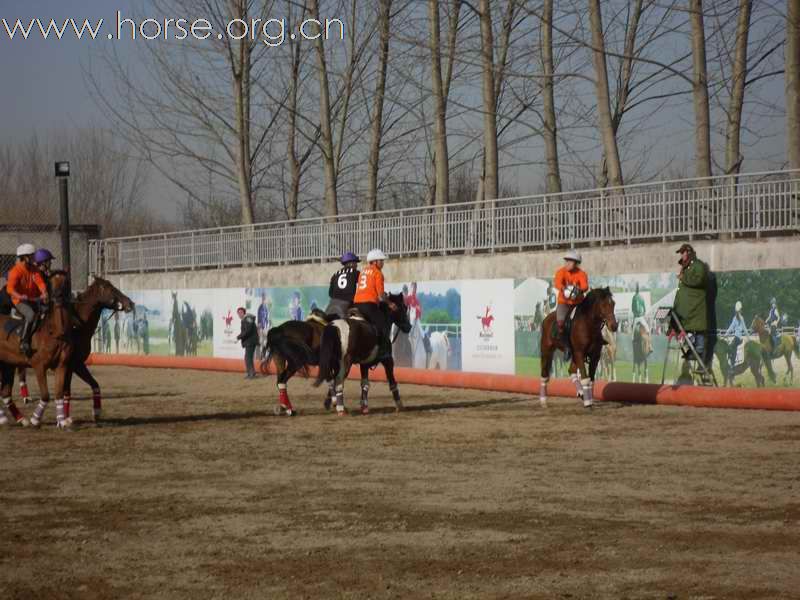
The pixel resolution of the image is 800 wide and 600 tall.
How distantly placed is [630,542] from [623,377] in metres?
17.4

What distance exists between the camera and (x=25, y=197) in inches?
2990

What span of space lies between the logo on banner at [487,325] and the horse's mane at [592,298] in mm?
7630

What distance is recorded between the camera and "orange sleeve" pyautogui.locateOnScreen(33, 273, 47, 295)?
20.0 m

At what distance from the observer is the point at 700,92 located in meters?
30.6

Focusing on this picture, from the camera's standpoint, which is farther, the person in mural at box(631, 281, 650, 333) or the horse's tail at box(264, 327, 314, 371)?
the person in mural at box(631, 281, 650, 333)

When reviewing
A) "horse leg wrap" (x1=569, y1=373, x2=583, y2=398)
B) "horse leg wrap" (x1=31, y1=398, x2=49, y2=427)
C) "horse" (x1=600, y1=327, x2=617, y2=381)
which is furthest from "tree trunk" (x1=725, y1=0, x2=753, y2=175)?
"horse leg wrap" (x1=31, y1=398, x2=49, y2=427)

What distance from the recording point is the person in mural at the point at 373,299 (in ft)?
71.3

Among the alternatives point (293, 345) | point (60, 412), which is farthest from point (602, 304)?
point (60, 412)

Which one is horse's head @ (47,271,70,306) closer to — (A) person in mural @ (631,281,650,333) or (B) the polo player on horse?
(B) the polo player on horse

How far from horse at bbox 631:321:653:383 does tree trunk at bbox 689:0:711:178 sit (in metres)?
5.20

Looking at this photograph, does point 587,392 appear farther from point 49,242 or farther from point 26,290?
point 49,242

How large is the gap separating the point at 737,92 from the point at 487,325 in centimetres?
745

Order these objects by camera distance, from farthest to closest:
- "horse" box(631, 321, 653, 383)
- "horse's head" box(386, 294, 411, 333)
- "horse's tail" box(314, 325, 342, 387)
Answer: "horse" box(631, 321, 653, 383) → "horse's head" box(386, 294, 411, 333) → "horse's tail" box(314, 325, 342, 387)

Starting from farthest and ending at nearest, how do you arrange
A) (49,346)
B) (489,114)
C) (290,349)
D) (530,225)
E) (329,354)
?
1. (489,114)
2. (530,225)
3. (290,349)
4. (329,354)
5. (49,346)
